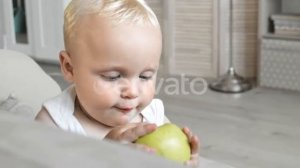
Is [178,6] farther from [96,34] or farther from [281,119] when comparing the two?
[96,34]

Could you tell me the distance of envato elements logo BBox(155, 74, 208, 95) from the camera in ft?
10.6

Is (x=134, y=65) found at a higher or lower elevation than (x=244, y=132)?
higher

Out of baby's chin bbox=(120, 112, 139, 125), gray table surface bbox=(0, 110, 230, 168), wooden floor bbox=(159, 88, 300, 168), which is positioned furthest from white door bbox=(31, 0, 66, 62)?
gray table surface bbox=(0, 110, 230, 168)

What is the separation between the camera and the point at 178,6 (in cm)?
354

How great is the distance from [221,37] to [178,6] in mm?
349

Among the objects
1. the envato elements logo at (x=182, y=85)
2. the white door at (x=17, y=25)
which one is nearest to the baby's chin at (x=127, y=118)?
the envato elements logo at (x=182, y=85)

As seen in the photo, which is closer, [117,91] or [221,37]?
[117,91]

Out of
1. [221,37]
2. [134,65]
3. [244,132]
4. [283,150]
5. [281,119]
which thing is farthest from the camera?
[221,37]

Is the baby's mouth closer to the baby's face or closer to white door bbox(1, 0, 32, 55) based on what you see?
the baby's face

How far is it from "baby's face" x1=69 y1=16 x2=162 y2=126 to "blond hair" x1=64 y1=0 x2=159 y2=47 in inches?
0.5

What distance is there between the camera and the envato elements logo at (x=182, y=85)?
3.24 metres

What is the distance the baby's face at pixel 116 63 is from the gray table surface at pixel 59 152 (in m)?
0.28

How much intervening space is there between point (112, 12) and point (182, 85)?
2.58 m

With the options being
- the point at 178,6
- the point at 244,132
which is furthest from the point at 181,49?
the point at 244,132
